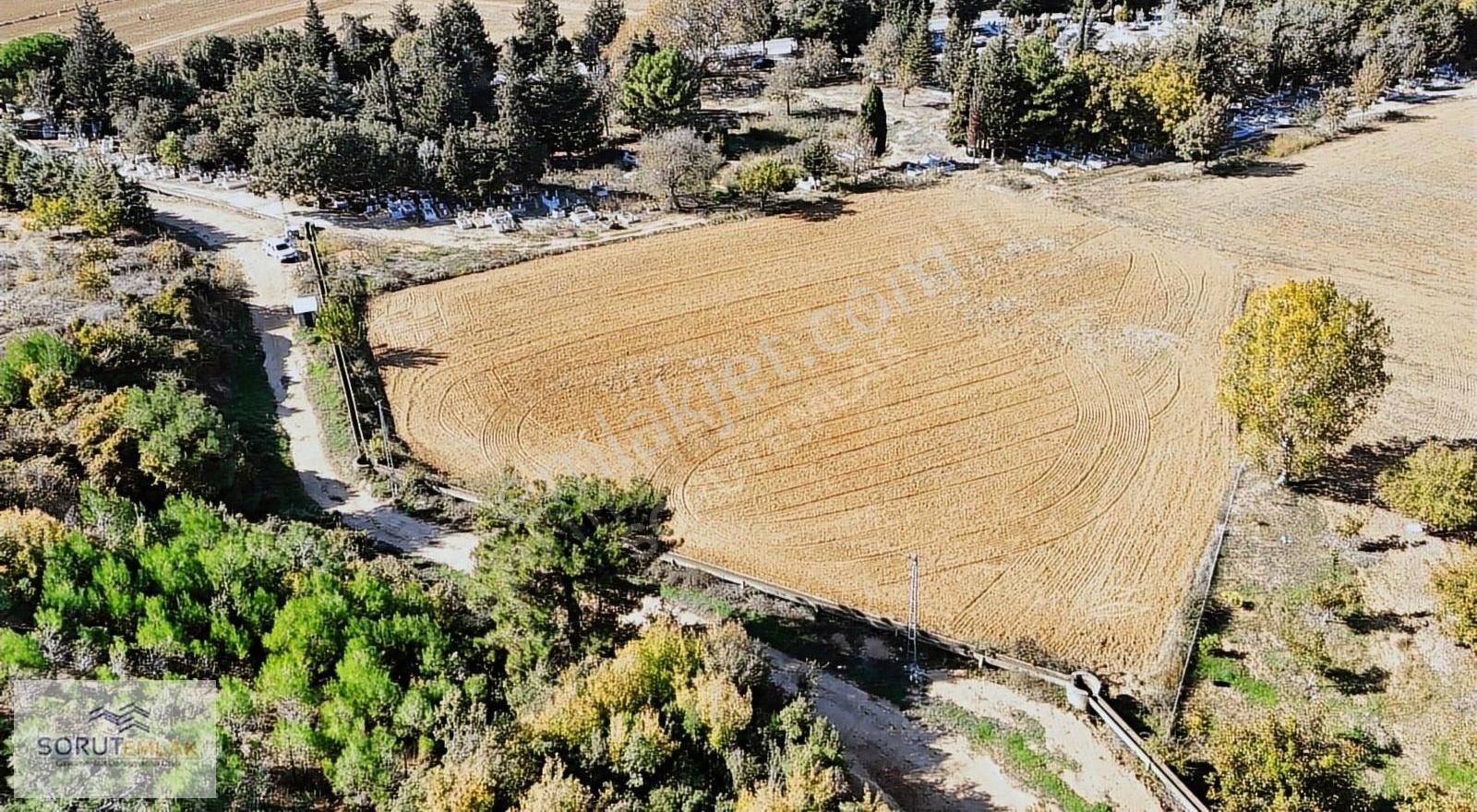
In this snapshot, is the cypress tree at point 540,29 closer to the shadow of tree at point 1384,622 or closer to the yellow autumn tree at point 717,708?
the yellow autumn tree at point 717,708

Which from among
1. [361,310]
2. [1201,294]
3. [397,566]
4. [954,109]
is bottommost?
[397,566]

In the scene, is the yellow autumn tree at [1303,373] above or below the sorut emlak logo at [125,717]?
above

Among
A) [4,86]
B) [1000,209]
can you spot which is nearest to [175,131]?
[4,86]

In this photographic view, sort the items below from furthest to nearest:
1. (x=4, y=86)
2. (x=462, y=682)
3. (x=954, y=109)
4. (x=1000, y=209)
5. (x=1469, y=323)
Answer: (x=4, y=86)
(x=954, y=109)
(x=1000, y=209)
(x=1469, y=323)
(x=462, y=682)

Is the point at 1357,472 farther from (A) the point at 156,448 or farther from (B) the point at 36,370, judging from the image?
(B) the point at 36,370

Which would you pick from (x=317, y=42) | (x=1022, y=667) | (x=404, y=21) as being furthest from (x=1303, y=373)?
(x=404, y=21)

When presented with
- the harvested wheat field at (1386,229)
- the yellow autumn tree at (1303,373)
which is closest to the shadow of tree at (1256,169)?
the harvested wheat field at (1386,229)

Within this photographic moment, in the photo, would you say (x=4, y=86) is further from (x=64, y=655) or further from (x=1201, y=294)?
(x=1201, y=294)
